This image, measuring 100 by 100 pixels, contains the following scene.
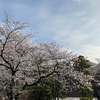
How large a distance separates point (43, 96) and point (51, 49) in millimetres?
11720

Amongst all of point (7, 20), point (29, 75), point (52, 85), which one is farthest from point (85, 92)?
point (7, 20)

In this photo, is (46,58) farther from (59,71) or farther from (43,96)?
(43,96)

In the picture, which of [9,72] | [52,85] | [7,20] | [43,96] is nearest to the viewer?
[7,20]

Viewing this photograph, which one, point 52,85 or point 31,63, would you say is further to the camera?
point 52,85

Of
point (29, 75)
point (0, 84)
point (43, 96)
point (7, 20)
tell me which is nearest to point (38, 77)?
point (29, 75)

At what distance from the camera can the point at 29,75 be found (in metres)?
13.9

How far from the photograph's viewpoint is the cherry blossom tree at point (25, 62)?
12.7 m

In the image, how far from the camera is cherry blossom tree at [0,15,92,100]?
12.7 metres

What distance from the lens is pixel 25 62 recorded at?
13.0 metres

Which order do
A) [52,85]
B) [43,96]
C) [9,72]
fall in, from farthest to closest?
[52,85] → [43,96] → [9,72]

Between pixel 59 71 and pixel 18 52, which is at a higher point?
pixel 18 52

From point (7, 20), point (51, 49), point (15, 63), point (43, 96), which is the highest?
point (7, 20)

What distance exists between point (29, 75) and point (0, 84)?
1.97 metres

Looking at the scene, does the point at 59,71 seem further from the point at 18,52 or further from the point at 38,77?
the point at 18,52
